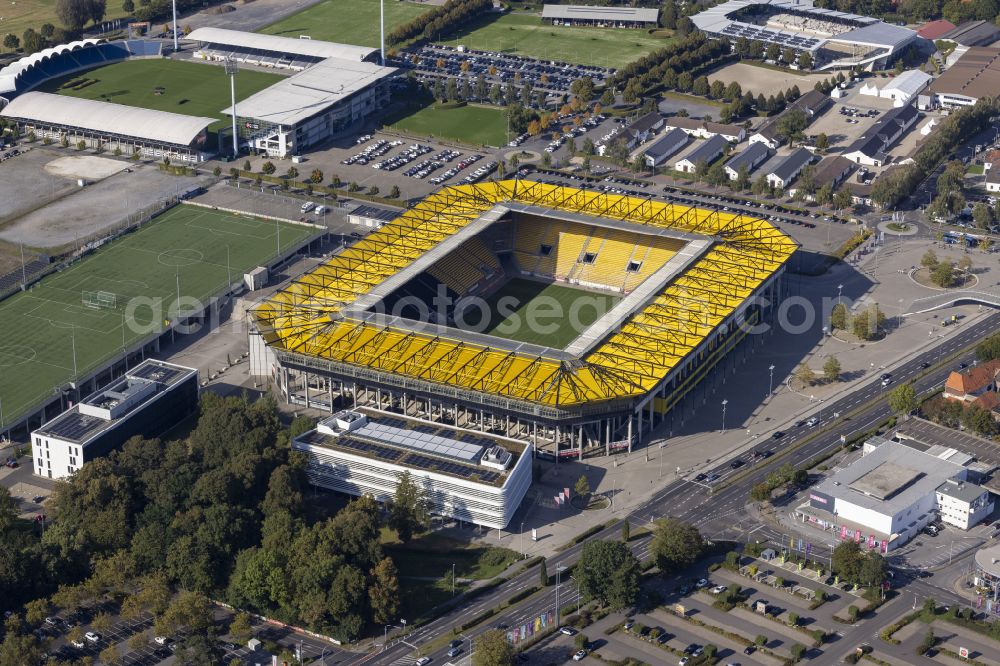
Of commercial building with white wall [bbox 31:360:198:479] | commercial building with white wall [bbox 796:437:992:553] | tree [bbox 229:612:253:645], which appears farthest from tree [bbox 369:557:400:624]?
commercial building with white wall [bbox 796:437:992:553]

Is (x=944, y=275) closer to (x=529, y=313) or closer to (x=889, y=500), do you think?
(x=529, y=313)

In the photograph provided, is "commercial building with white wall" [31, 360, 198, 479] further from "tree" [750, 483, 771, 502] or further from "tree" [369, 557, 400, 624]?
"tree" [750, 483, 771, 502]

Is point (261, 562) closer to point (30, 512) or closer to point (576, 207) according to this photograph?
point (30, 512)

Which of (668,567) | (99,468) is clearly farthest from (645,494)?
(99,468)

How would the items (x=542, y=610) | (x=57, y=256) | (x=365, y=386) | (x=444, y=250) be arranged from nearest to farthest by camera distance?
(x=542, y=610) → (x=365, y=386) → (x=444, y=250) → (x=57, y=256)

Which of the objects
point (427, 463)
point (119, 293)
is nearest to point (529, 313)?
point (427, 463)

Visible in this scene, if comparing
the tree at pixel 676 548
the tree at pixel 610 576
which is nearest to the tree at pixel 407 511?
the tree at pixel 610 576
